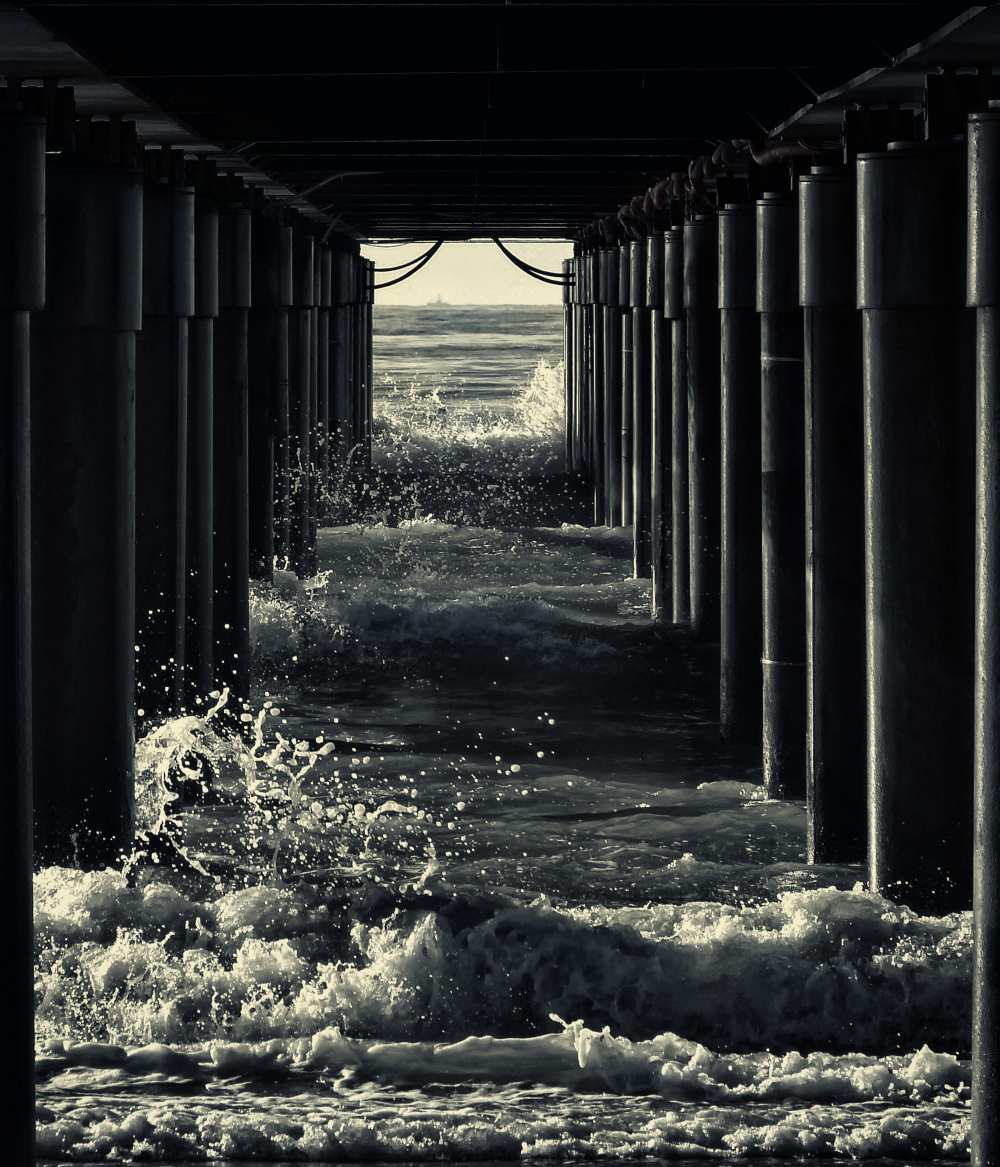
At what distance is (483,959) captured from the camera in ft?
28.3

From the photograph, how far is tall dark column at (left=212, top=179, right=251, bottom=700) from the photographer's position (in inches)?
543

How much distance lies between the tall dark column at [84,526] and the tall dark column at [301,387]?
11.9 metres

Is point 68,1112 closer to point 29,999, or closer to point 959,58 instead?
point 29,999

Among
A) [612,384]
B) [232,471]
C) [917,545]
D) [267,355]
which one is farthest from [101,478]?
[612,384]

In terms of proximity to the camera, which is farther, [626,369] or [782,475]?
[626,369]

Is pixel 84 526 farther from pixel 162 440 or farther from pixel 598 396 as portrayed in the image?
pixel 598 396

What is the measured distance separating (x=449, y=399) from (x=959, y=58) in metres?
75.7

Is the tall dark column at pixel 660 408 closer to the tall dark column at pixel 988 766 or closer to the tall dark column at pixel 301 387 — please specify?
the tall dark column at pixel 301 387

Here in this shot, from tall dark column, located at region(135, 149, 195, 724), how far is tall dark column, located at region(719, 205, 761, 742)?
300 centimetres

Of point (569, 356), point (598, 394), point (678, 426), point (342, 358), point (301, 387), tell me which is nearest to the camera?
point (678, 426)

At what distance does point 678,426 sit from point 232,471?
3928 millimetres

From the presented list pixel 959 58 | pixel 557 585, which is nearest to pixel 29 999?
pixel 959 58

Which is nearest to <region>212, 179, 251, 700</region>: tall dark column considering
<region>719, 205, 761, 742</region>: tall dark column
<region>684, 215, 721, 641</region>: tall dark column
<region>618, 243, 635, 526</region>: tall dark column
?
<region>684, 215, 721, 641</region>: tall dark column

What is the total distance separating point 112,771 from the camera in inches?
376
